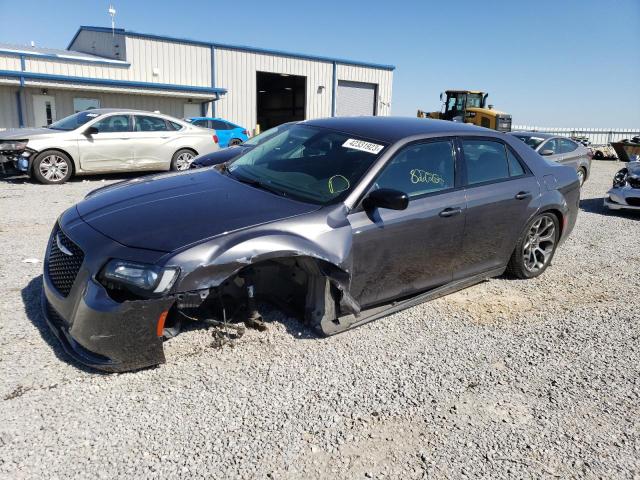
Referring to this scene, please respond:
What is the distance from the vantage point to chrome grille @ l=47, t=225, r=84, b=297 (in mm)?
2921

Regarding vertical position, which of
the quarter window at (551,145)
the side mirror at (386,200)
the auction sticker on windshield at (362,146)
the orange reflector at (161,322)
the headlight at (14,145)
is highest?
the quarter window at (551,145)

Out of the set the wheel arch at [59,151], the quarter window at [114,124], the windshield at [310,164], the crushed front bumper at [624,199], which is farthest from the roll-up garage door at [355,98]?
the windshield at [310,164]

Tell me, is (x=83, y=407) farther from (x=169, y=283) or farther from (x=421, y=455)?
(x=421, y=455)

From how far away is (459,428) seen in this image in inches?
103

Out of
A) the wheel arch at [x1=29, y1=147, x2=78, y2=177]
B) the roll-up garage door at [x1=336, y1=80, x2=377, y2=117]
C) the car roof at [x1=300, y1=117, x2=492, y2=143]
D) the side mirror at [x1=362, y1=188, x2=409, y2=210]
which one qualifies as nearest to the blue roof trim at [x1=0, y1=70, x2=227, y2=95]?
the roll-up garage door at [x1=336, y1=80, x2=377, y2=117]

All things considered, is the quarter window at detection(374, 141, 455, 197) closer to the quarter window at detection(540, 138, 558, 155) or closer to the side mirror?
the side mirror

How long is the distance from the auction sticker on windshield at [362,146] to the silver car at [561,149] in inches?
330

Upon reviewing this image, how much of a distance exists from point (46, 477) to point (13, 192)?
8352 mm

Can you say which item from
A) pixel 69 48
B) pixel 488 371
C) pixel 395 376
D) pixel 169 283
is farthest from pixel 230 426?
pixel 69 48

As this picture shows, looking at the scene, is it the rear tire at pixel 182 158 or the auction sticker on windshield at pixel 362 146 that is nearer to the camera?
the auction sticker on windshield at pixel 362 146

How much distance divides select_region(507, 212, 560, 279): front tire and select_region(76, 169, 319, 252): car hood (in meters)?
2.46

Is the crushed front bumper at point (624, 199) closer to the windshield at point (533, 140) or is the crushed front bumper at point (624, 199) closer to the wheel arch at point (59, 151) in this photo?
the windshield at point (533, 140)

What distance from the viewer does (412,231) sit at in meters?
3.61

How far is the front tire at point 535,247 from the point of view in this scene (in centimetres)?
473
